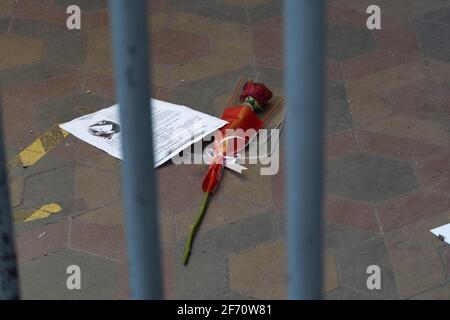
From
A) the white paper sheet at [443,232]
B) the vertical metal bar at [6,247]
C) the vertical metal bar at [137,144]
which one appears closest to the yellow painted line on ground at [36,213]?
the white paper sheet at [443,232]

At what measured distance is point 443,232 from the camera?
2.52m

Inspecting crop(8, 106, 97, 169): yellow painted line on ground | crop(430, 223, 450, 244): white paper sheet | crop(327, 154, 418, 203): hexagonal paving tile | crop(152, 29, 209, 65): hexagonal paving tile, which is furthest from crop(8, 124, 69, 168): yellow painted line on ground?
crop(430, 223, 450, 244): white paper sheet

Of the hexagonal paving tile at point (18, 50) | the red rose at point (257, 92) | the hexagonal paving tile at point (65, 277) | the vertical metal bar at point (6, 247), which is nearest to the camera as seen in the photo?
the vertical metal bar at point (6, 247)

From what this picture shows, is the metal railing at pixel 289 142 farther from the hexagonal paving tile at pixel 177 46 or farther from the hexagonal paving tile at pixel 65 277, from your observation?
the hexagonal paving tile at pixel 177 46

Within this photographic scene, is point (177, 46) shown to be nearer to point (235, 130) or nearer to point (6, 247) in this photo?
point (235, 130)

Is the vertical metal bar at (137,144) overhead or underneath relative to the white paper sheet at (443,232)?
overhead

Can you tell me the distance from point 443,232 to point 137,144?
1.99 meters

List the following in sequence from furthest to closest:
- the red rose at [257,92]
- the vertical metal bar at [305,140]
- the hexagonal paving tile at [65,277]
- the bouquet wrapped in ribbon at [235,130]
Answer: the red rose at [257,92] → the bouquet wrapped in ribbon at [235,130] → the hexagonal paving tile at [65,277] → the vertical metal bar at [305,140]

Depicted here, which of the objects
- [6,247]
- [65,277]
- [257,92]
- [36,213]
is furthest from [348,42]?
[6,247]

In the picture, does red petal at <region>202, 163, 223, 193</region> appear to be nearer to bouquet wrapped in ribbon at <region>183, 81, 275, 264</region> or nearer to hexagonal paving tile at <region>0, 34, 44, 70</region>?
bouquet wrapped in ribbon at <region>183, 81, 275, 264</region>

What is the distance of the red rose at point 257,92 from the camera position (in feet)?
10.1

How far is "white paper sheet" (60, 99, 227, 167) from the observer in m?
2.89

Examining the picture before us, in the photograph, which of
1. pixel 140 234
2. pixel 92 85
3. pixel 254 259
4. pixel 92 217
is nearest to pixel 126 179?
pixel 140 234

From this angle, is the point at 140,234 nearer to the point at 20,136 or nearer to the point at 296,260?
the point at 296,260
